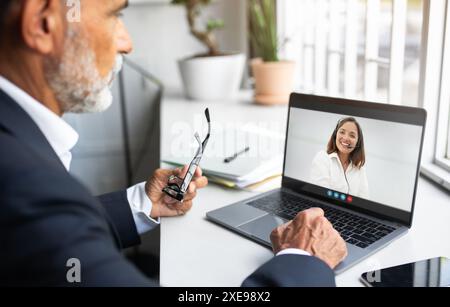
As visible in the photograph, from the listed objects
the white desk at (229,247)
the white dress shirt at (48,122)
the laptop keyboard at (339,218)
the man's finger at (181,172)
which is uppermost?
the white dress shirt at (48,122)

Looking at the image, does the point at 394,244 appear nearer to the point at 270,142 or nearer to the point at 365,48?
the point at 270,142

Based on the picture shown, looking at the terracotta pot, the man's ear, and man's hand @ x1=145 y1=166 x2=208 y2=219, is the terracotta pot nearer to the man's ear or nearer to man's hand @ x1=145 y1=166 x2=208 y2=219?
man's hand @ x1=145 y1=166 x2=208 y2=219

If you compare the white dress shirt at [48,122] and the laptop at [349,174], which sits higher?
the white dress shirt at [48,122]

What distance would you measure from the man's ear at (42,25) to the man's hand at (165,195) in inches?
18.5

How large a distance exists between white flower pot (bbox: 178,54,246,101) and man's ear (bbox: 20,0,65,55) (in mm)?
1666

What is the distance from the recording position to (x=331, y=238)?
838 millimetres

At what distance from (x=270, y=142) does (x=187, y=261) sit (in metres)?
0.75

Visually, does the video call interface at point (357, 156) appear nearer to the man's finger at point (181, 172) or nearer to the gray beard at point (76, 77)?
the man's finger at point (181, 172)

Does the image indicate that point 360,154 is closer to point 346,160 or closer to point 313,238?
point 346,160

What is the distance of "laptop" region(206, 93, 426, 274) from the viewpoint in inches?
35.6

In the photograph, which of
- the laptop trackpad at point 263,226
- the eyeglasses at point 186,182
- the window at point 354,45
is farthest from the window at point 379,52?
the eyeglasses at point 186,182

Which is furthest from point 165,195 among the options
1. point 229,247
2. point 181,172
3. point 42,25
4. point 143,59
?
point 143,59

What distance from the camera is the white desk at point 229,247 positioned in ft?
2.65
